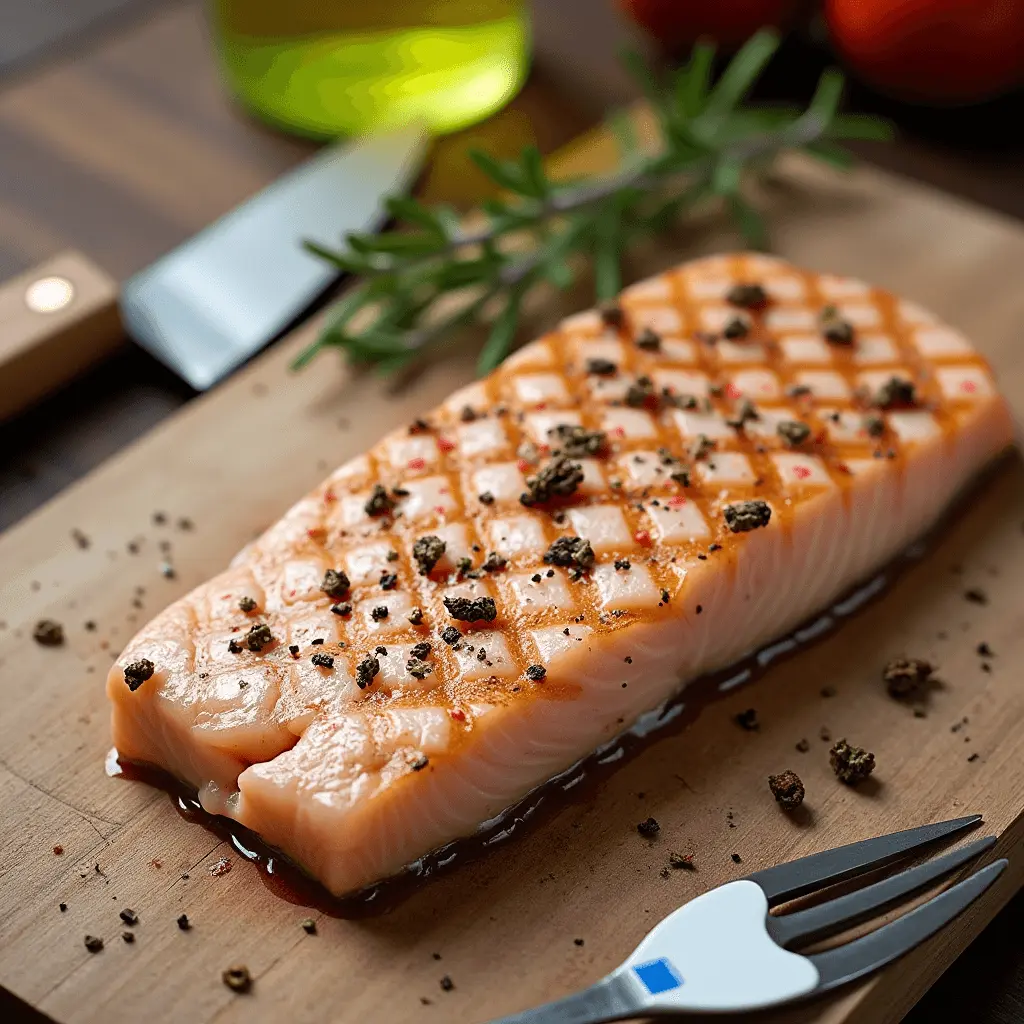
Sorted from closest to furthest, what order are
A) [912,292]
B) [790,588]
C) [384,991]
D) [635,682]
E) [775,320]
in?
[384,991], [635,682], [790,588], [775,320], [912,292]

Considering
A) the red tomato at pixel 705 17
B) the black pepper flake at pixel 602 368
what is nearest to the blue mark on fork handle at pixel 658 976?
the black pepper flake at pixel 602 368

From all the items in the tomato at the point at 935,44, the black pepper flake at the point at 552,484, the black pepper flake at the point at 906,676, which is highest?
the tomato at the point at 935,44

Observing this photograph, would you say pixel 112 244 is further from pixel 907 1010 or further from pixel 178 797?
pixel 907 1010

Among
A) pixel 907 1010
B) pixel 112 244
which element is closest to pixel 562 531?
pixel 907 1010

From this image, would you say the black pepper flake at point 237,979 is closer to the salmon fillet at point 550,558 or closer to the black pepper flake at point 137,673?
the salmon fillet at point 550,558

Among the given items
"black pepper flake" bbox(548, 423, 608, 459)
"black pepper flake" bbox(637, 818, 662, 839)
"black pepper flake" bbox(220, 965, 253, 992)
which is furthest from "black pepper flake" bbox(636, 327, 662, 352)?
"black pepper flake" bbox(220, 965, 253, 992)

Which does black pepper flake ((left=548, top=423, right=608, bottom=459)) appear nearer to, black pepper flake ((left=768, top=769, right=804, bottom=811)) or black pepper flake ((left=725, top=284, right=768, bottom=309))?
black pepper flake ((left=725, top=284, right=768, bottom=309))
